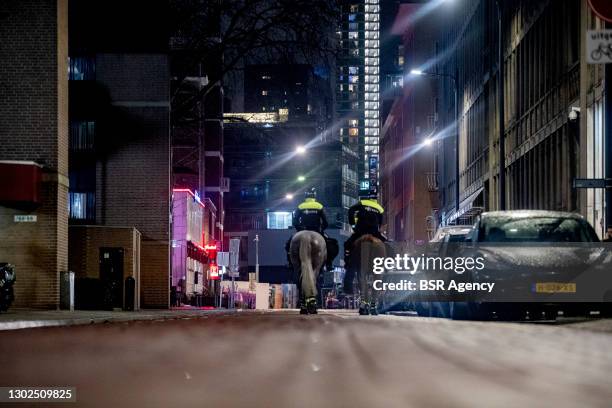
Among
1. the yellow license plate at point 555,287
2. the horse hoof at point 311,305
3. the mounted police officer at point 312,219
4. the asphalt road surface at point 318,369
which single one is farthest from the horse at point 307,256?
the asphalt road surface at point 318,369

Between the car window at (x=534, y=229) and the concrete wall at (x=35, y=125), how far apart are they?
46.5ft

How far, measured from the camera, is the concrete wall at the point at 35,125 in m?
31.8

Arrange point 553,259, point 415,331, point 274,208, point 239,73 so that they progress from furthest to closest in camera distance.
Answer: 1. point 274,208
2. point 239,73
3. point 553,259
4. point 415,331

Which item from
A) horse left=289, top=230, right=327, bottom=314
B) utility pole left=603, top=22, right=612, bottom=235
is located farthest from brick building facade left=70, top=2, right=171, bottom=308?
utility pole left=603, top=22, right=612, bottom=235

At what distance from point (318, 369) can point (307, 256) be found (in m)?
14.6

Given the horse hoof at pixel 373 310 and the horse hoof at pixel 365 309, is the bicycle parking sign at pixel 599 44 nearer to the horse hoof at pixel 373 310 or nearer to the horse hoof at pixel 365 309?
the horse hoof at pixel 373 310

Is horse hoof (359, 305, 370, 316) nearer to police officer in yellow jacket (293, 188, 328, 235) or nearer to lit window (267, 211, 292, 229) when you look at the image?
police officer in yellow jacket (293, 188, 328, 235)

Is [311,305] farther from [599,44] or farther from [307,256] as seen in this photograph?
[599,44]

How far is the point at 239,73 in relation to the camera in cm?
3934

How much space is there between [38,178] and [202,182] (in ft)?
207

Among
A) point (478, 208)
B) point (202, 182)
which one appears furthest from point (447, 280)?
point (202, 182)

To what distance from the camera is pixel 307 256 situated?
23.3 metres

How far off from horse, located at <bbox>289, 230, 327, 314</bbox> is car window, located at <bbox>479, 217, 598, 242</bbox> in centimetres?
337

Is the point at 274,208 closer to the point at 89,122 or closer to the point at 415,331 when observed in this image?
the point at 89,122
